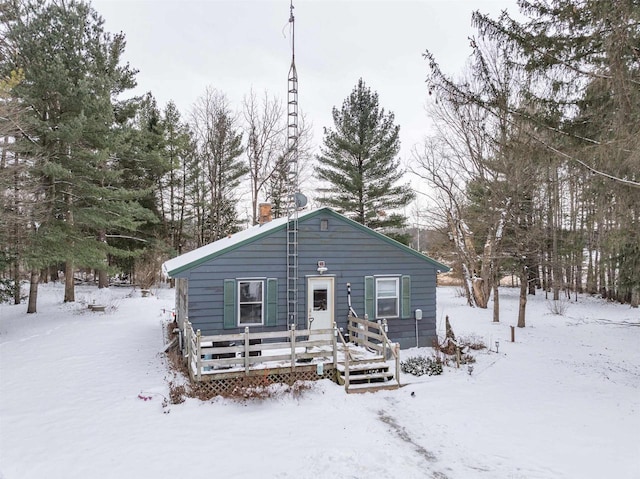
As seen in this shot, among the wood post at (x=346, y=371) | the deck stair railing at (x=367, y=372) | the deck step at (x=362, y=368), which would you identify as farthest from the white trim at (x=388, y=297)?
the wood post at (x=346, y=371)

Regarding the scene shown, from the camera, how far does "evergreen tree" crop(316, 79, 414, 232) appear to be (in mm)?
24906

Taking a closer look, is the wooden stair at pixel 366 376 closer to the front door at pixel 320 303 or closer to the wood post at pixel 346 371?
the wood post at pixel 346 371

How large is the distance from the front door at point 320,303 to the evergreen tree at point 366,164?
13983 mm

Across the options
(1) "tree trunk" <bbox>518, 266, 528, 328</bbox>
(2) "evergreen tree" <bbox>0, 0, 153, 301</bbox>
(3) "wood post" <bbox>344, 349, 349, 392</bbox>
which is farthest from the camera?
(1) "tree trunk" <bbox>518, 266, 528, 328</bbox>

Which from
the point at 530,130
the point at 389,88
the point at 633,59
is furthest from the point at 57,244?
the point at 389,88

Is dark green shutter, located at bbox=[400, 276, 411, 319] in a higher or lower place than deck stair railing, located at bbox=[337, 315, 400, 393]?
higher

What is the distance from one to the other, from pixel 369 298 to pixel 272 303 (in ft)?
10.2

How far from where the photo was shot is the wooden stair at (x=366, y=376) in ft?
29.8

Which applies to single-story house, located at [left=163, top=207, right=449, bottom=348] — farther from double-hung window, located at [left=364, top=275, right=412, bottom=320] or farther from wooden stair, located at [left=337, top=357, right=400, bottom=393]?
wooden stair, located at [left=337, top=357, right=400, bottom=393]

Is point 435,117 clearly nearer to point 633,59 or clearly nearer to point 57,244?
point 633,59

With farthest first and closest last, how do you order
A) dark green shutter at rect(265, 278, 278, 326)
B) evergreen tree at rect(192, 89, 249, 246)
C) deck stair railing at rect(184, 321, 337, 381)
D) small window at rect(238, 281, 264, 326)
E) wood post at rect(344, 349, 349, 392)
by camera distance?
1. evergreen tree at rect(192, 89, 249, 246)
2. dark green shutter at rect(265, 278, 278, 326)
3. small window at rect(238, 281, 264, 326)
4. wood post at rect(344, 349, 349, 392)
5. deck stair railing at rect(184, 321, 337, 381)

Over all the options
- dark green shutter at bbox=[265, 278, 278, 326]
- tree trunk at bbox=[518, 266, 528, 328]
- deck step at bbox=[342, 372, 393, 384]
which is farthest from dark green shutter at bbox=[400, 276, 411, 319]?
tree trunk at bbox=[518, 266, 528, 328]

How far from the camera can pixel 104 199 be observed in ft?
55.6

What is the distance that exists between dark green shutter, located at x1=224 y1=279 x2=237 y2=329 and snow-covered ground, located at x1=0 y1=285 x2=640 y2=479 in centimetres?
199
